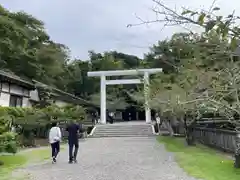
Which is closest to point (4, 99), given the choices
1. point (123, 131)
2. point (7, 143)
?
point (7, 143)

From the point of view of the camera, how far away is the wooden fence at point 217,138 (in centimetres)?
1322

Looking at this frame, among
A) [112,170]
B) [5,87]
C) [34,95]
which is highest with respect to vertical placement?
[34,95]

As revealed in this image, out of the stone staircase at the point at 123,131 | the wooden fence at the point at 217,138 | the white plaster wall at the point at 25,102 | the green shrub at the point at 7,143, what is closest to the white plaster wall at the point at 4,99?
the white plaster wall at the point at 25,102

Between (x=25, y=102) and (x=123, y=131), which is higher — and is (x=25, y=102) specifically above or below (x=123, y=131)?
above

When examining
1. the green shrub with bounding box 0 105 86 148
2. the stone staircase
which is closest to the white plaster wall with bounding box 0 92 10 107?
the green shrub with bounding box 0 105 86 148

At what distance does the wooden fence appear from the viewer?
13.2 m

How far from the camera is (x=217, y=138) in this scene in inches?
604

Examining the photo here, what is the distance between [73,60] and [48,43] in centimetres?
1002

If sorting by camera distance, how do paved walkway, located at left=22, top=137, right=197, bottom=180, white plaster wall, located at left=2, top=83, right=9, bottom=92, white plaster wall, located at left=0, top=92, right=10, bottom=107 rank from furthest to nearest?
white plaster wall, located at left=2, top=83, right=9, bottom=92, white plaster wall, located at left=0, top=92, right=10, bottom=107, paved walkway, located at left=22, top=137, right=197, bottom=180

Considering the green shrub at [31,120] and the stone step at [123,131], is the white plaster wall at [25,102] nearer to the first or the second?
the green shrub at [31,120]

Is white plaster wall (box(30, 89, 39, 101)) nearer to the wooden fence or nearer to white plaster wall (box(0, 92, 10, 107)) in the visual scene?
white plaster wall (box(0, 92, 10, 107))

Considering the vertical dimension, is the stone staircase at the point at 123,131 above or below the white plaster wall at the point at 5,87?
below

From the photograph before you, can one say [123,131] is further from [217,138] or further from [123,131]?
[217,138]

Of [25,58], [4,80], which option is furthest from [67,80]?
[4,80]
